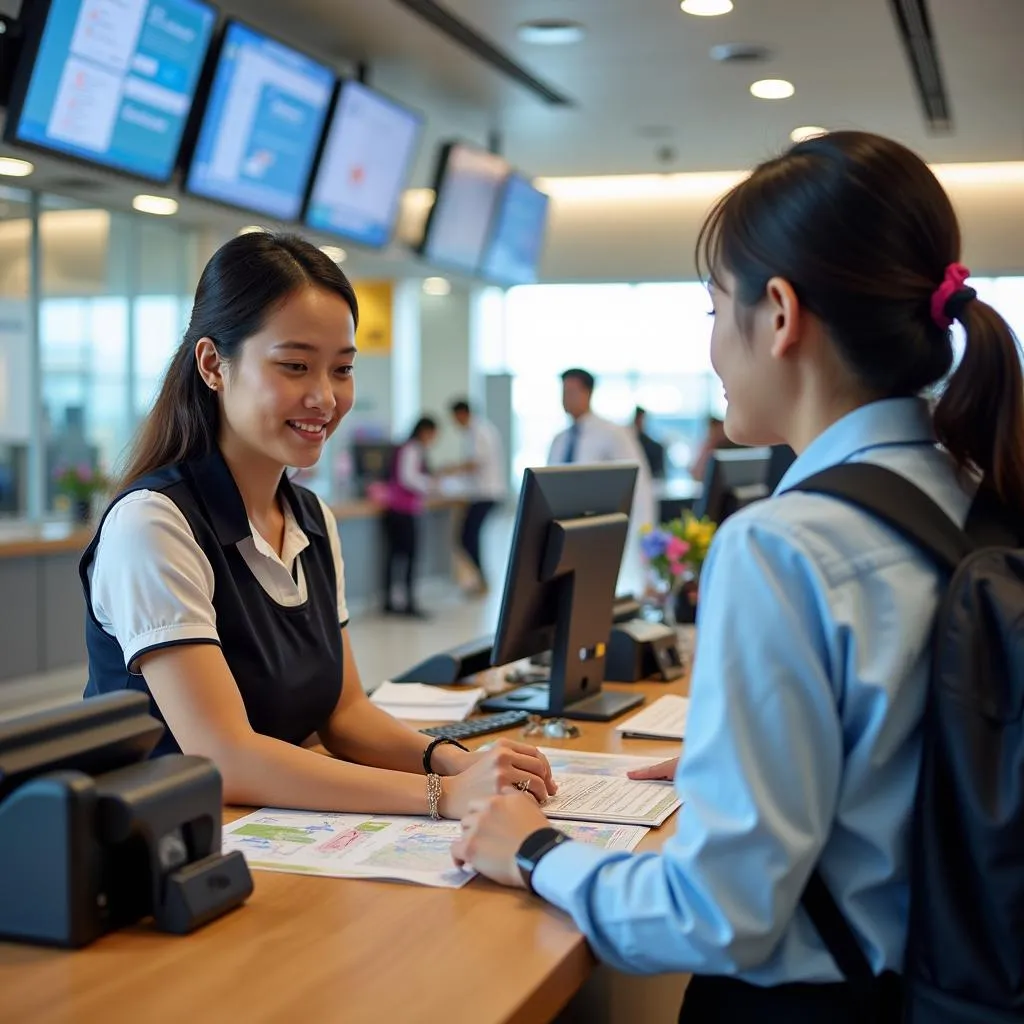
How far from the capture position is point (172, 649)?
172 cm

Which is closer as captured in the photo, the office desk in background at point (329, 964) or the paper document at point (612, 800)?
the office desk in background at point (329, 964)

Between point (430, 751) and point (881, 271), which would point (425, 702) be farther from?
point (881, 271)

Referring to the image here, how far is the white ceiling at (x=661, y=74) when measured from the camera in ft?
20.1

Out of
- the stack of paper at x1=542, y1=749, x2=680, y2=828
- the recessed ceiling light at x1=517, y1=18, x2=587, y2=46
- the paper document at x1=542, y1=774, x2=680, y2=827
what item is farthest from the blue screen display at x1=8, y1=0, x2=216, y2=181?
the paper document at x1=542, y1=774, x2=680, y2=827

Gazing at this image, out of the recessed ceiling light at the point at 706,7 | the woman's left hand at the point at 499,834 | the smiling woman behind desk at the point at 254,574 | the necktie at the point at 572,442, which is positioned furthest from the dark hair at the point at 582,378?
the woman's left hand at the point at 499,834

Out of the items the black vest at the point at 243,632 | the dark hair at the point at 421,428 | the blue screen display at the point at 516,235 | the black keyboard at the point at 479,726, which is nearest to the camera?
the black vest at the point at 243,632

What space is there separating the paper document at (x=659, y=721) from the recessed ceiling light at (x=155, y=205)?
5.79 m

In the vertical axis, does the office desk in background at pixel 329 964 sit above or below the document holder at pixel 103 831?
below

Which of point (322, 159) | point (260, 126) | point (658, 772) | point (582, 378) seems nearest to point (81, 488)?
point (322, 159)

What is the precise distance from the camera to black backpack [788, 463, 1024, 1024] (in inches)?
42.1

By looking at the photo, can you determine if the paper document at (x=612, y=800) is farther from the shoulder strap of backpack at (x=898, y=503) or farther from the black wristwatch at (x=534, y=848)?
the shoulder strap of backpack at (x=898, y=503)

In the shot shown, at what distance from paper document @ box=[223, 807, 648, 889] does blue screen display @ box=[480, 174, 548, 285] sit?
21.8 feet

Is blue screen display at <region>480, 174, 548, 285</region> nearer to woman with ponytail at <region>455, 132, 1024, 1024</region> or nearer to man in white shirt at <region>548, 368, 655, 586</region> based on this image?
man in white shirt at <region>548, 368, 655, 586</region>

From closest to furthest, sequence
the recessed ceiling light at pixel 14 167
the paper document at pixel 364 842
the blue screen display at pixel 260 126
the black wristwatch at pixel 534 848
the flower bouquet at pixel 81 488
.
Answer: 1. the black wristwatch at pixel 534 848
2. the paper document at pixel 364 842
3. the blue screen display at pixel 260 126
4. the recessed ceiling light at pixel 14 167
5. the flower bouquet at pixel 81 488
